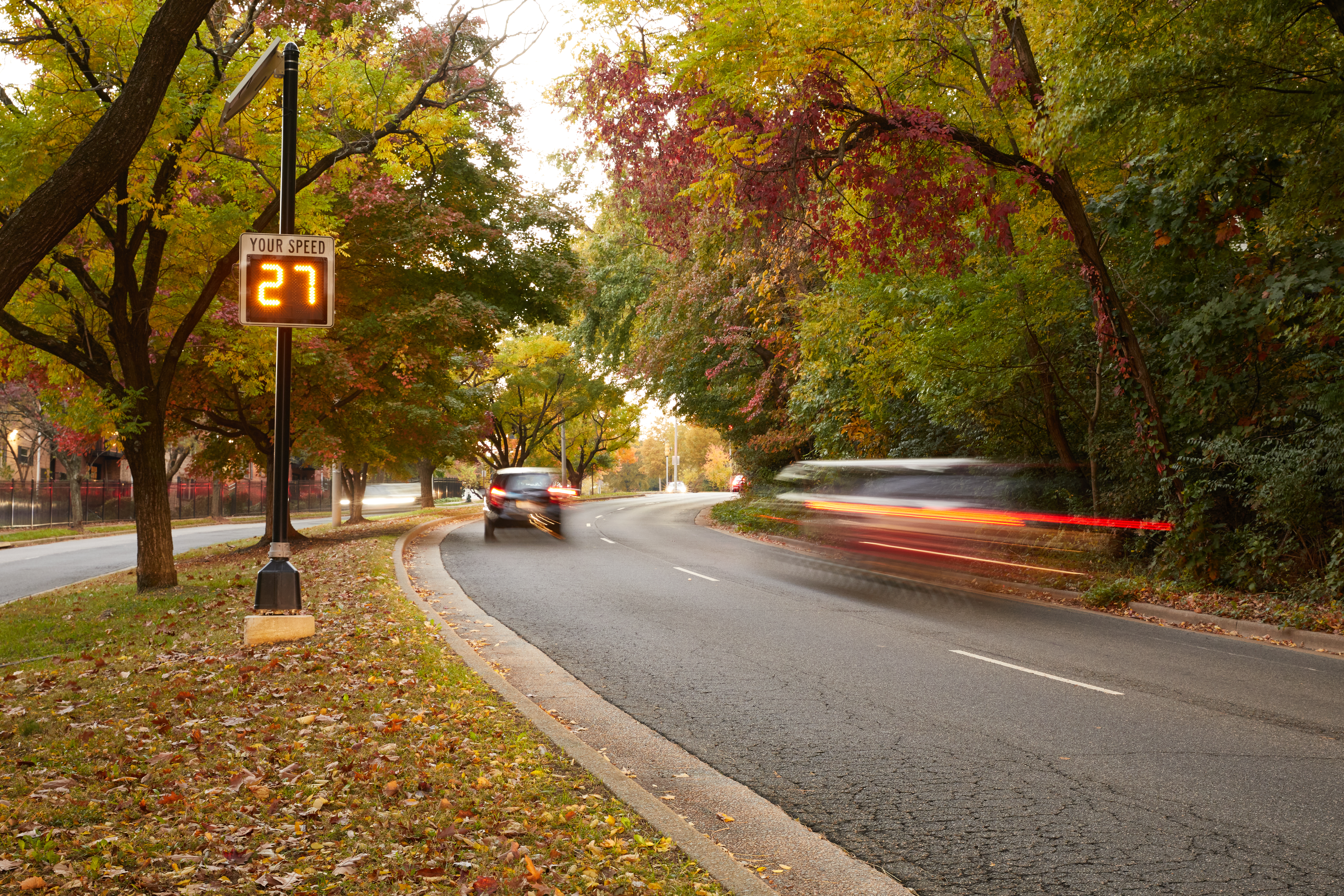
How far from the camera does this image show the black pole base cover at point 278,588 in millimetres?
9359

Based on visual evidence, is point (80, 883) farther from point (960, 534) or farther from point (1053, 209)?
point (1053, 209)

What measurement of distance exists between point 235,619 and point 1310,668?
11359 mm

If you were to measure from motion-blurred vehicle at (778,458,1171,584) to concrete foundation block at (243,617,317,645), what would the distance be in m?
8.33

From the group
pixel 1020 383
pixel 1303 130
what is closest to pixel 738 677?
pixel 1303 130

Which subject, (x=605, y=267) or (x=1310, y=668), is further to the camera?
(x=605, y=267)

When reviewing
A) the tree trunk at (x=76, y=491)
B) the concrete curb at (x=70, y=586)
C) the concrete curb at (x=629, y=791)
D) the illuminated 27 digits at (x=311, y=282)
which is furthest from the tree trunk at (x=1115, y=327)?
the tree trunk at (x=76, y=491)

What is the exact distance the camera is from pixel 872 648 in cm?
954

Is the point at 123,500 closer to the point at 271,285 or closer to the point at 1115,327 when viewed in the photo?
the point at 271,285

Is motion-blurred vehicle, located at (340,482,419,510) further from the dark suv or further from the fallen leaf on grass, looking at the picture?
the fallen leaf on grass

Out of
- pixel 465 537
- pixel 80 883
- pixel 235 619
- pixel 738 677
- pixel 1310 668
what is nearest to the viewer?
pixel 80 883

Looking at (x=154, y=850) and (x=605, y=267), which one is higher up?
(x=605, y=267)

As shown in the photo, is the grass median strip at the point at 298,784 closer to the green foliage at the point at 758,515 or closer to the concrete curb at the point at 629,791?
the concrete curb at the point at 629,791

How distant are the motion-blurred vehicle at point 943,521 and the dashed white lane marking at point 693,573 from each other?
1925mm

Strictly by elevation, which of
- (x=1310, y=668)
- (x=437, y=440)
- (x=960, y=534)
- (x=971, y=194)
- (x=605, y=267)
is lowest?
(x=1310, y=668)
